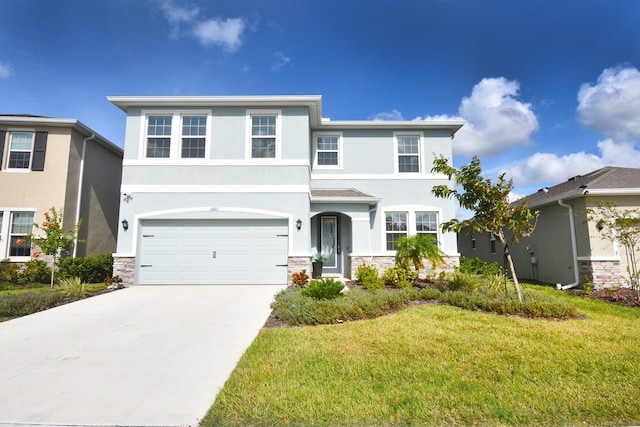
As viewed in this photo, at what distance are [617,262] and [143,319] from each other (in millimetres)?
14096

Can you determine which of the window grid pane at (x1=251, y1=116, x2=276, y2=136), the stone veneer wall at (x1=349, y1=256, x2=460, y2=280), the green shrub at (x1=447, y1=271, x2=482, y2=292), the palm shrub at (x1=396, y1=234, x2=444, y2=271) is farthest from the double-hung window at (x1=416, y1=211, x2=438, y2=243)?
the window grid pane at (x1=251, y1=116, x2=276, y2=136)

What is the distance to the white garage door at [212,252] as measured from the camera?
1123 cm

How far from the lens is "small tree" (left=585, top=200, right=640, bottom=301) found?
9883mm

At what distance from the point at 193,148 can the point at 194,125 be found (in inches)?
33.7

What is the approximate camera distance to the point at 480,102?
20234 millimetres

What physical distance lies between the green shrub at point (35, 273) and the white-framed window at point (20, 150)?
3.86 meters

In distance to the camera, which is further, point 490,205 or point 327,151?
point 327,151

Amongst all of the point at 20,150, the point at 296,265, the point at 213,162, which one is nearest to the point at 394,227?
the point at 296,265

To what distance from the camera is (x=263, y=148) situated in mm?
11789

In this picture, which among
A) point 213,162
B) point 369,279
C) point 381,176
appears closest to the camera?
point 369,279

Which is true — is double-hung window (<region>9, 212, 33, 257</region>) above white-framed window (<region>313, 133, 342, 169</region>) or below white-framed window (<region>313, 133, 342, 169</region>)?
below

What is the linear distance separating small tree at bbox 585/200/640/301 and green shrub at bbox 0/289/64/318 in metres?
15.7

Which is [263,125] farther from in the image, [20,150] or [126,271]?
[20,150]

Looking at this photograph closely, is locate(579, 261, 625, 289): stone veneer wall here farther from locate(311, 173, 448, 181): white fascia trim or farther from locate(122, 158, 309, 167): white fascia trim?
locate(122, 158, 309, 167): white fascia trim
